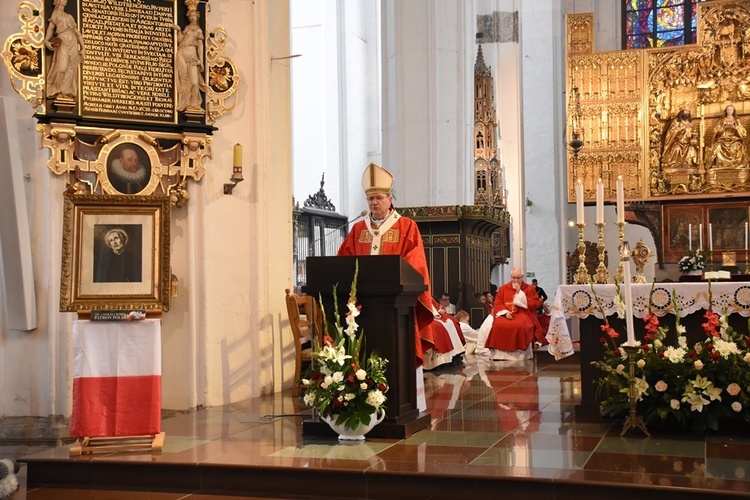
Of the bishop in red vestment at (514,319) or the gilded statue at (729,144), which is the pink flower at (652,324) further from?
the gilded statue at (729,144)

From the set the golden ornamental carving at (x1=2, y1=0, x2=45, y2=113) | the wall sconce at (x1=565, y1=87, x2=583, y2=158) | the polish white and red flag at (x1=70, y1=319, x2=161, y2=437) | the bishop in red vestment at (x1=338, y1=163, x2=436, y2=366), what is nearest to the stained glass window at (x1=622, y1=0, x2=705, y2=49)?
the wall sconce at (x1=565, y1=87, x2=583, y2=158)

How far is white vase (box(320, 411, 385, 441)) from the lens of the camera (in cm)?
638

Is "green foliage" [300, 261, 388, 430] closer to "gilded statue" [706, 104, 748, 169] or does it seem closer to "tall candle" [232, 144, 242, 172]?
"tall candle" [232, 144, 242, 172]

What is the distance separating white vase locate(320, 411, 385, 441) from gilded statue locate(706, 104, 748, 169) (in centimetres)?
1122

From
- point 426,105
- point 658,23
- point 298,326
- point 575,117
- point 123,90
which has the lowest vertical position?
point 298,326

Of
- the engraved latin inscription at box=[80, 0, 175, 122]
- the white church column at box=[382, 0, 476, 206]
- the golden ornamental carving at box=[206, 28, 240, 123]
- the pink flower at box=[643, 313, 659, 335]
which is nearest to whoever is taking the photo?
the pink flower at box=[643, 313, 659, 335]

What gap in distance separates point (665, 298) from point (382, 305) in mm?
2258

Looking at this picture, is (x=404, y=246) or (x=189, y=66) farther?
(x=189, y=66)

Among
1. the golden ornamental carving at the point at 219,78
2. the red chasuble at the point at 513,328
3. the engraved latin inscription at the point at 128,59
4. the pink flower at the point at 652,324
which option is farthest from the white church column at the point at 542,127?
the pink flower at the point at 652,324

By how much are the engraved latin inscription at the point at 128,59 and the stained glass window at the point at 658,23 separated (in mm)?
19980

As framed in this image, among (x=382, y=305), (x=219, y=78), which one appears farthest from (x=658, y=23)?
(x=382, y=305)

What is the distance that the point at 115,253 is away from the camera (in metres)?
6.62

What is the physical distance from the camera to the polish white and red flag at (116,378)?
20.7ft

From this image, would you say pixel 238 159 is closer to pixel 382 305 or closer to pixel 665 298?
pixel 382 305
